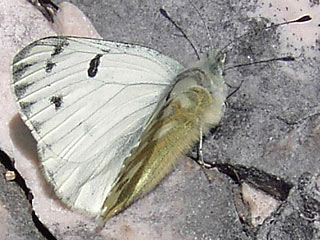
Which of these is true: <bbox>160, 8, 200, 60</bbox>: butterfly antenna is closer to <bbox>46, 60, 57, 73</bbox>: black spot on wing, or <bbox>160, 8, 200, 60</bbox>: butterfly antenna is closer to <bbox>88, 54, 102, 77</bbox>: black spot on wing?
<bbox>88, 54, 102, 77</bbox>: black spot on wing

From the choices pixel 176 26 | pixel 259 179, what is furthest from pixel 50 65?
pixel 259 179

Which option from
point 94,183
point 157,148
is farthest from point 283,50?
point 94,183

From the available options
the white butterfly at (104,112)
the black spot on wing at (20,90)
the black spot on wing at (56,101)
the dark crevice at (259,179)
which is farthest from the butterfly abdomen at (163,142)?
the black spot on wing at (20,90)

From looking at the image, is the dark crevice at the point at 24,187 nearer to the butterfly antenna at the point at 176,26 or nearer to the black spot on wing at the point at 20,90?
the black spot on wing at the point at 20,90

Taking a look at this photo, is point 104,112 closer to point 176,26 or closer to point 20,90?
point 20,90

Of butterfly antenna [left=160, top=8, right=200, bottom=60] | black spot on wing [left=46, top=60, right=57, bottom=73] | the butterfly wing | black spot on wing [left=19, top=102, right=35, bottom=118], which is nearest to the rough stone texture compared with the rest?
butterfly antenna [left=160, top=8, right=200, bottom=60]

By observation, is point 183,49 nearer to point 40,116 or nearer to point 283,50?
point 283,50
